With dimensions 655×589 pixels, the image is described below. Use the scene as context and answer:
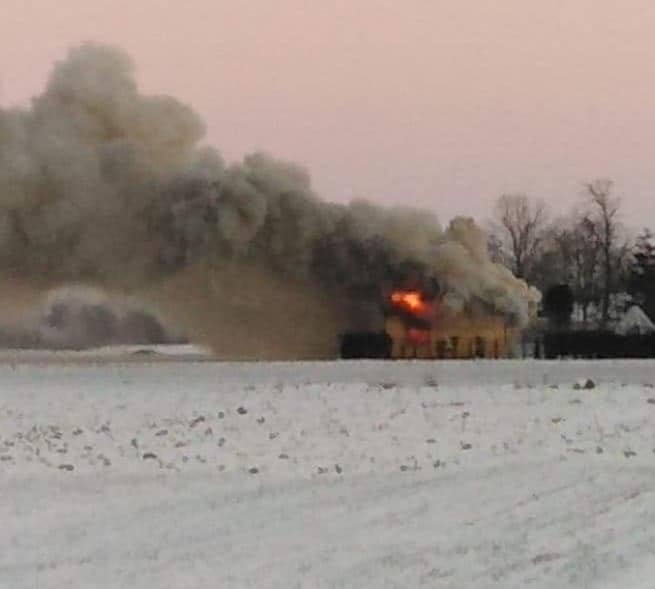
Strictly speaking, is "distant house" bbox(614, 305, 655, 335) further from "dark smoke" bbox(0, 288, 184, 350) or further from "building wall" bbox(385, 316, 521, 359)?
"dark smoke" bbox(0, 288, 184, 350)

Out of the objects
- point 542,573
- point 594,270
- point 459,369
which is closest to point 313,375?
point 459,369

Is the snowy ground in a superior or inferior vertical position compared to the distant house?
inferior

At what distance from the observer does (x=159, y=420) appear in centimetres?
1961

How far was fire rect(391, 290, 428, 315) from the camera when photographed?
1606 inches

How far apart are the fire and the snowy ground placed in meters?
15.2

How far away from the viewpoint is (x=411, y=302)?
134 feet

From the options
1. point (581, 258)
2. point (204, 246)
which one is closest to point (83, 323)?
point (204, 246)

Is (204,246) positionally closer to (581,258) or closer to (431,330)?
(431,330)

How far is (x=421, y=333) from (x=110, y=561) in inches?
1214

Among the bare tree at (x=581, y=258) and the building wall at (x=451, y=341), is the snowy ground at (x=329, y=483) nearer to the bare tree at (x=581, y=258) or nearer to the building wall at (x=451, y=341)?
the building wall at (x=451, y=341)

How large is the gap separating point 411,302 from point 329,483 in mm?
27115

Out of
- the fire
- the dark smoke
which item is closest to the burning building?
the fire

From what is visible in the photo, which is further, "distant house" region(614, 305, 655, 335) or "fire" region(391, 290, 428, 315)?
"distant house" region(614, 305, 655, 335)

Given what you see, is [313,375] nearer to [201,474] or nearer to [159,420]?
[159,420]
